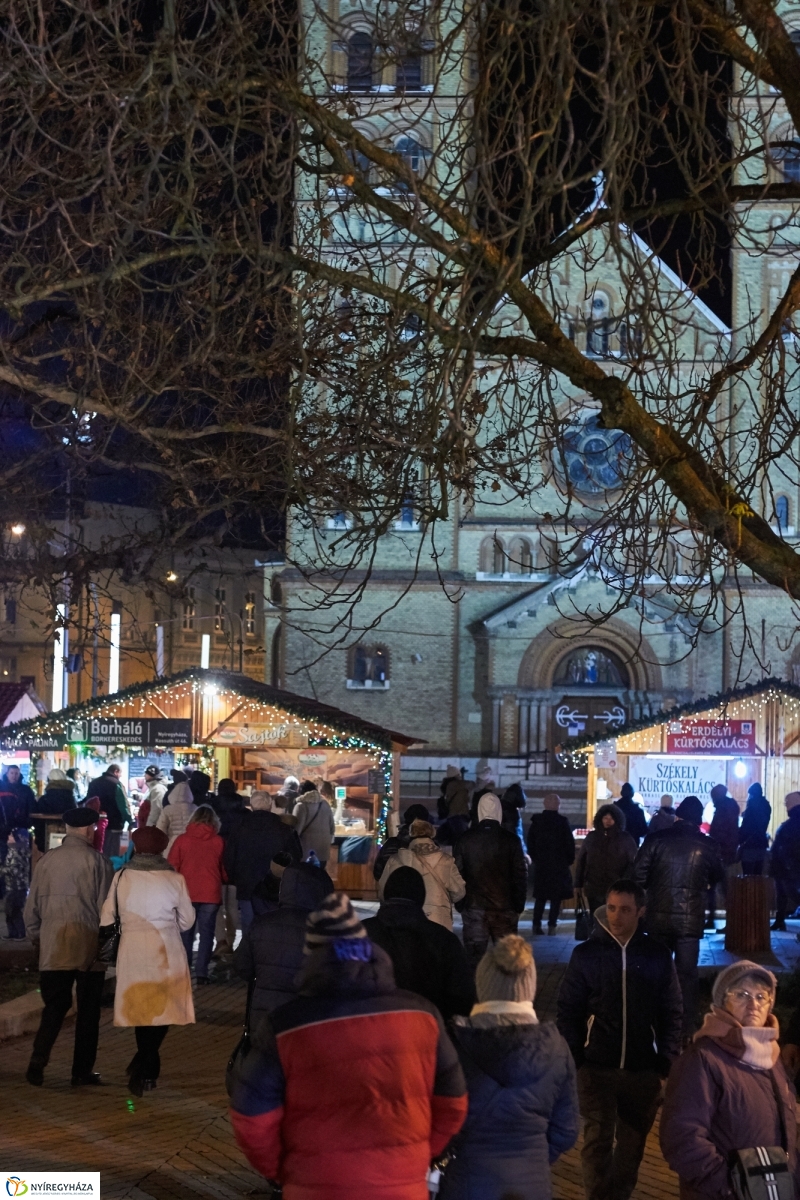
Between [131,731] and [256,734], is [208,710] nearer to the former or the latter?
[256,734]

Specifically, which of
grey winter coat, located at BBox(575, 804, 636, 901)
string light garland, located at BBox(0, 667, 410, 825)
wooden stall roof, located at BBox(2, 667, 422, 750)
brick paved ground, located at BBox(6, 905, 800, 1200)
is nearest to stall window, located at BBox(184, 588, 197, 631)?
wooden stall roof, located at BBox(2, 667, 422, 750)

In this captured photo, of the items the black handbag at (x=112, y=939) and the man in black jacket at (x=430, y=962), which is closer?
the man in black jacket at (x=430, y=962)

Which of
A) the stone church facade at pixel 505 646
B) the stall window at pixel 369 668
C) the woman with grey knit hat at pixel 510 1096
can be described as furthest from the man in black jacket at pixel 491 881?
the stall window at pixel 369 668

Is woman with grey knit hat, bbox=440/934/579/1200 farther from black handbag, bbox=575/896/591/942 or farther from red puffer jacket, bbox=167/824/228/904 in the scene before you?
black handbag, bbox=575/896/591/942

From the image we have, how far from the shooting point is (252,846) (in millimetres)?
13789

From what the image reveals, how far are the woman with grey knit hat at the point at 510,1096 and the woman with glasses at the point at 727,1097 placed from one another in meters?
0.35

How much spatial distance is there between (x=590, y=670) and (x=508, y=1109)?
40.7 m

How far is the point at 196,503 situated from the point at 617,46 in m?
5.58

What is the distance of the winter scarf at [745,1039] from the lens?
4961 mm

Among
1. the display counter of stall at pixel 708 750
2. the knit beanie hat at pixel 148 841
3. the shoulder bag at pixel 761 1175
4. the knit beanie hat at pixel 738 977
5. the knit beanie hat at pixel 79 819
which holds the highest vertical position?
the display counter of stall at pixel 708 750

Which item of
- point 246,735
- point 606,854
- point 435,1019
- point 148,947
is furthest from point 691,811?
point 435,1019

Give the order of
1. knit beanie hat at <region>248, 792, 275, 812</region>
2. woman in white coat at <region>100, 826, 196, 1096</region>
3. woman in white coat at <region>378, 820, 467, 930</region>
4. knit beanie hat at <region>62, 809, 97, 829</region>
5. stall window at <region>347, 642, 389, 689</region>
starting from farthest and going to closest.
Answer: stall window at <region>347, 642, 389, 689</region> → knit beanie hat at <region>248, 792, 275, 812</region> → woman in white coat at <region>378, 820, 467, 930</region> → knit beanie hat at <region>62, 809, 97, 829</region> → woman in white coat at <region>100, 826, 196, 1096</region>

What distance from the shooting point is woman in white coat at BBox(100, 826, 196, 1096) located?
933cm

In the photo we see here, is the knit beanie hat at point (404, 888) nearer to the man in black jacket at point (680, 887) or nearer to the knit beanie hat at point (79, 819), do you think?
the knit beanie hat at point (79, 819)
